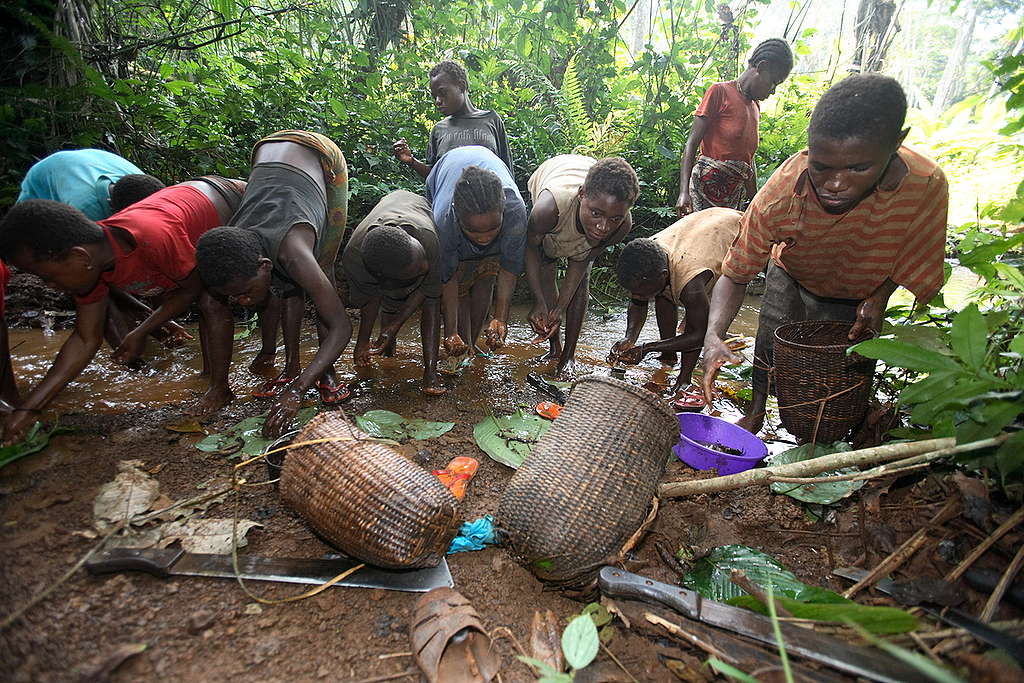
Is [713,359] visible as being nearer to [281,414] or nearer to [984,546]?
[984,546]

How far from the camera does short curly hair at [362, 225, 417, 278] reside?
9.02 feet

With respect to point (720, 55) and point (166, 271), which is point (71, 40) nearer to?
point (166, 271)

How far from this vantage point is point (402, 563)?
1503 millimetres

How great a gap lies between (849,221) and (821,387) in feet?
2.51

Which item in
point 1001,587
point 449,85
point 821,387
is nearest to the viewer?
point 1001,587

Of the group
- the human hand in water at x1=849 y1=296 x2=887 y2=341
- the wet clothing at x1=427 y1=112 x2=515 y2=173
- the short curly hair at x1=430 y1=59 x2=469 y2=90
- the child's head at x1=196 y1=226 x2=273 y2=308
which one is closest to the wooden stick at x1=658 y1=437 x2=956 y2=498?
the human hand in water at x1=849 y1=296 x2=887 y2=341

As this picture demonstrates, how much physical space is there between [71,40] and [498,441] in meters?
5.37

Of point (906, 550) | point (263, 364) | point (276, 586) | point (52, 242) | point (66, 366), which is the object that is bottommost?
point (263, 364)

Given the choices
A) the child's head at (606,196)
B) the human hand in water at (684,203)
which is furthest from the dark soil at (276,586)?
the human hand in water at (684,203)

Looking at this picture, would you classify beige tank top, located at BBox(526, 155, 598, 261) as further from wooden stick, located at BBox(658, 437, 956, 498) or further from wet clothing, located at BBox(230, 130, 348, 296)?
wooden stick, located at BBox(658, 437, 956, 498)

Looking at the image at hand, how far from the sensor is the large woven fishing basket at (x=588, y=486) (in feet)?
5.14

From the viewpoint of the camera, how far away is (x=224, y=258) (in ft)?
7.89

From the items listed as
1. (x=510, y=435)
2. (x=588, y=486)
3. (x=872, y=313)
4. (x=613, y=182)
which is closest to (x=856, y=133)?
(x=872, y=313)

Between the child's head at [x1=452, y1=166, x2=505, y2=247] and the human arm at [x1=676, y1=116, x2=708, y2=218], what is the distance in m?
2.27
